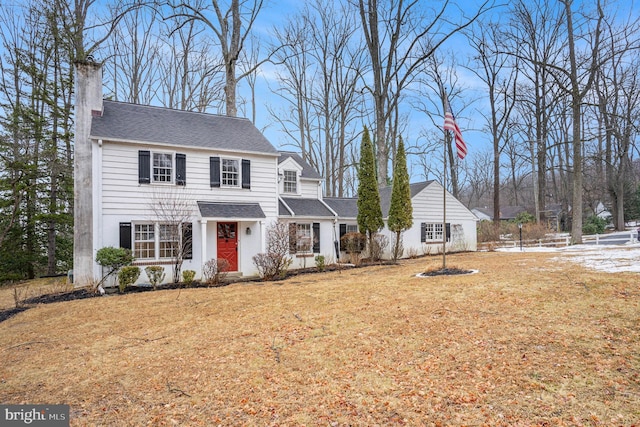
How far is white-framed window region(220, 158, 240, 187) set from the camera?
44.6 feet

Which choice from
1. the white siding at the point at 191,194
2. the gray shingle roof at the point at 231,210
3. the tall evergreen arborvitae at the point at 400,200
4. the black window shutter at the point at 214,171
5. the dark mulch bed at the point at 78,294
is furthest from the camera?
the tall evergreen arborvitae at the point at 400,200

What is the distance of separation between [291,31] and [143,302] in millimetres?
22966

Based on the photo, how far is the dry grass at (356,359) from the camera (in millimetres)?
3439

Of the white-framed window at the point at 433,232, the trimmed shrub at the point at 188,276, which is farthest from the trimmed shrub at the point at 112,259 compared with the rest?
the white-framed window at the point at 433,232

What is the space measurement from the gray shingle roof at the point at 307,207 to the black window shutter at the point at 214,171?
3.13 m

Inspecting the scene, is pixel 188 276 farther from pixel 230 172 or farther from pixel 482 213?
pixel 482 213

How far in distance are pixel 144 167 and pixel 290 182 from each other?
6.98 metres

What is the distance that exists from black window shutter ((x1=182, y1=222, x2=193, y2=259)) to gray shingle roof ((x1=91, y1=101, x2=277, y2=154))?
2821mm

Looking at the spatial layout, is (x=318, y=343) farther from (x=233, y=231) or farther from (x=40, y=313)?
(x=233, y=231)

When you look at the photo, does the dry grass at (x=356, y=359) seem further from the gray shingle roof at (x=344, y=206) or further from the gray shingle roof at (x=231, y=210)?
the gray shingle roof at (x=344, y=206)

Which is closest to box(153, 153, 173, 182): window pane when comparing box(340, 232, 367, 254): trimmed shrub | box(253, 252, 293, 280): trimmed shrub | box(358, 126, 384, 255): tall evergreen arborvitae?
box(253, 252, 293, 280): trimmed shrub

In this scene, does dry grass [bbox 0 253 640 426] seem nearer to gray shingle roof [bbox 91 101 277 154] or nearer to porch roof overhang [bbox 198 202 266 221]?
porch roof overhang [bbox 198 202 266 221]

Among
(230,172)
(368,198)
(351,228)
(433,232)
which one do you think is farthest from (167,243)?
(433,232)

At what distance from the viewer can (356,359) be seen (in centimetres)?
464
